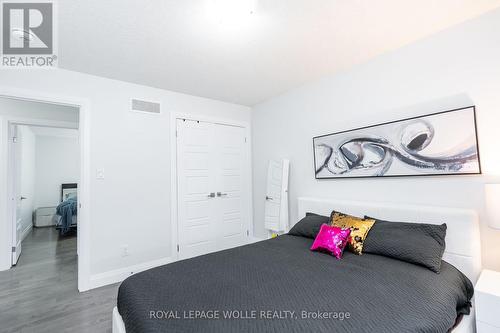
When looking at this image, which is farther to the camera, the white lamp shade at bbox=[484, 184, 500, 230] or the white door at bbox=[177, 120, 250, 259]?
the white door at bbox=[177, 120, 250, 259]

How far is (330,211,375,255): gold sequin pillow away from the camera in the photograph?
2.13 m

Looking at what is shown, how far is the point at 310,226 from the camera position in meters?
2.65

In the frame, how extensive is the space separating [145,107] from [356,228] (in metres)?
2.91

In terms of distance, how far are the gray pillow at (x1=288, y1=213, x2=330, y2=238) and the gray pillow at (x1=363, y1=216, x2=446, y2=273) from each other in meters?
0.54

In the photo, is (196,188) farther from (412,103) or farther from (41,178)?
(41,178)

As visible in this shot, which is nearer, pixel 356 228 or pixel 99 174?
pixel 356 228

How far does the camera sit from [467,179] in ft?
6.49

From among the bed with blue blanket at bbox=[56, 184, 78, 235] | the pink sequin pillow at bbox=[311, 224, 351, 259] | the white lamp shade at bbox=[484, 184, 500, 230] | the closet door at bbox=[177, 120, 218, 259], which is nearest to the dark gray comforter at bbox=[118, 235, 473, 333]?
the pink sequin pillow at bbox=[311, 224, 351, 259]

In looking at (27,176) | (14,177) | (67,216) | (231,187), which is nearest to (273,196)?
(231,187)

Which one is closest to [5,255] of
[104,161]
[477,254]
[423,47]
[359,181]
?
[104,161]

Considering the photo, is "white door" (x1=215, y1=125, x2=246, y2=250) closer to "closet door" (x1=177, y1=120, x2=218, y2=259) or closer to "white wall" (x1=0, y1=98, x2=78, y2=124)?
"closet door" (x1=177, y1=120, x2=218, y2=259)

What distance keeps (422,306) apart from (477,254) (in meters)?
0.99

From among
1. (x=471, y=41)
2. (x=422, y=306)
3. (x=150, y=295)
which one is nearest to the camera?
(x=422, y=306)

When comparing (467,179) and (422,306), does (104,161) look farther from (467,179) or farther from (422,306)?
(467,179)
